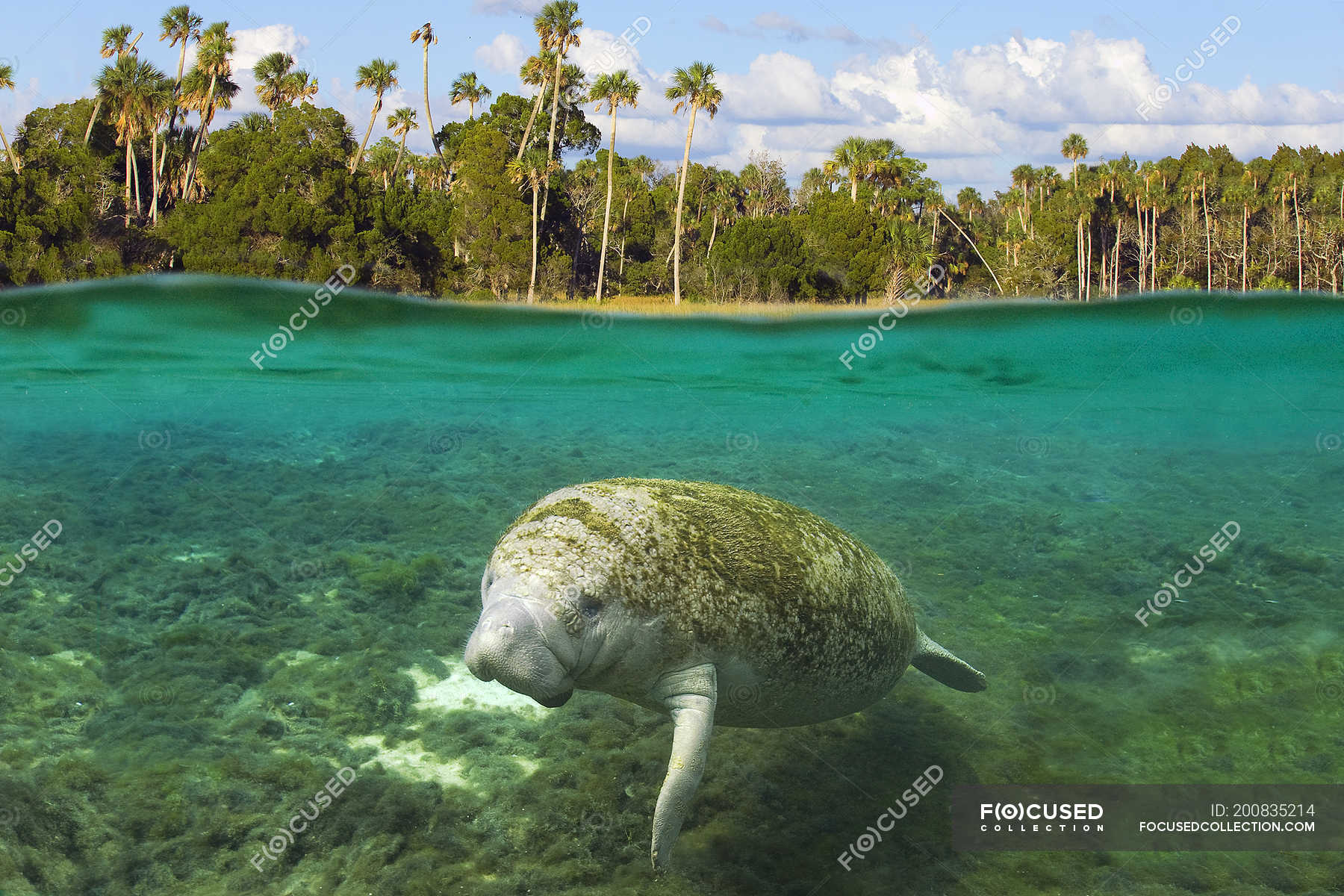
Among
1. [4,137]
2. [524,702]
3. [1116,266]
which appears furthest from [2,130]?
[1116,266]

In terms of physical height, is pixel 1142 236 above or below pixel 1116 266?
above

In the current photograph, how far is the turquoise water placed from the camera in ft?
14.2

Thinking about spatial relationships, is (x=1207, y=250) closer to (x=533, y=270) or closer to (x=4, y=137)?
(x=533, y=270)

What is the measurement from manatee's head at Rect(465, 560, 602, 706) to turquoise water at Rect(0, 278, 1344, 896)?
4.84ft

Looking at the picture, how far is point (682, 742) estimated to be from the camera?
3.35 metres

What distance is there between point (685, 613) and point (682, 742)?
0.48m

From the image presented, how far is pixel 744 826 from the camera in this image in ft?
14.8

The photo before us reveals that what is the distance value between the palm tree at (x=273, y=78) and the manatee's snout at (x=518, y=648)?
153 ft

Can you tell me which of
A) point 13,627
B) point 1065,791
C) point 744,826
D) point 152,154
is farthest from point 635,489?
point 152,154

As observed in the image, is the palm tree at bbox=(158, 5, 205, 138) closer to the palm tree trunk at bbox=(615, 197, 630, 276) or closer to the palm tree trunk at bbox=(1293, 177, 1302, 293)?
the palm tree trunk at bbox=(615, 197, 630, 276)

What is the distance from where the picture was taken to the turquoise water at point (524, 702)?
434cm

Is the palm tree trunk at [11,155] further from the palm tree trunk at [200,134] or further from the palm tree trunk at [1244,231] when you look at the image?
the palm tree trunk at [1244,231]

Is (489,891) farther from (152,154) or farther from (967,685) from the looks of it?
(152,154)

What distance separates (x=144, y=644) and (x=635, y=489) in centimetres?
498
